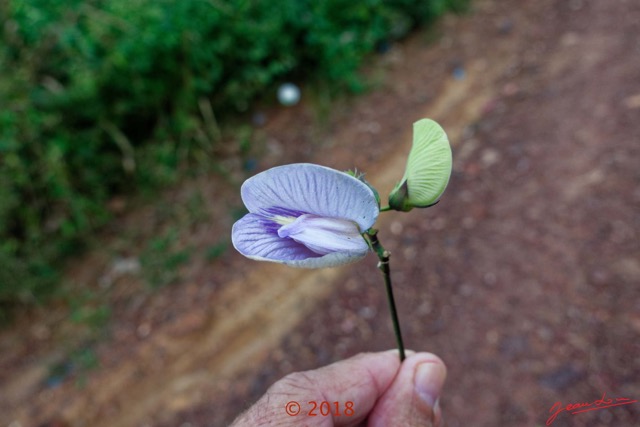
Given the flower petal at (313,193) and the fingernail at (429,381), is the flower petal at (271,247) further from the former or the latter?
the fingernail at (429,381)

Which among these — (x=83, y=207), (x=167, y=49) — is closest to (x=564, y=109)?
(x=167, y=49)

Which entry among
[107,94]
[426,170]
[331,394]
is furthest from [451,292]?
[107,94]

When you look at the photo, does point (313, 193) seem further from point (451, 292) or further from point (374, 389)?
point (451, 292)

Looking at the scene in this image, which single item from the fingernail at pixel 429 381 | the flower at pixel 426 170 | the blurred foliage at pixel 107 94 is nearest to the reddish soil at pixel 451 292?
the blurred foliage at pixel 107 94

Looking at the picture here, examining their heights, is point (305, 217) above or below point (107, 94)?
above

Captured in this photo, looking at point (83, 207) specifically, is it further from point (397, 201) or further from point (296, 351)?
point (397, 201)
